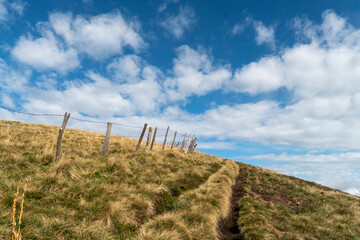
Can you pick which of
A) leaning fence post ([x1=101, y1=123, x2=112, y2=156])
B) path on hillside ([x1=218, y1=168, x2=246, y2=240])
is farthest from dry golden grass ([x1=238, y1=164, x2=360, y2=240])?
leaning fence post ([x1=101, y1=123, x2=112, y2=156])

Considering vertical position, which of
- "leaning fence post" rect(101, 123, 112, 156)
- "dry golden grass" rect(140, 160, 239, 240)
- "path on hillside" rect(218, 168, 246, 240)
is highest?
"leaning fence post" rect(101, 123, 112, 156)

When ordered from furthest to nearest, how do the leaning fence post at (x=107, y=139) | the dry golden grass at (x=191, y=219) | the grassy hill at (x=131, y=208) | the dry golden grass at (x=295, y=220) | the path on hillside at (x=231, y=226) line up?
the leaning fence post at (x=107, y=139) → the dry golden grass at (x=295, y=220) → the path on hillside at (x=231, y=226) → the dry golden grass at (x=191, y=219) → the grassy hill at (x=131, y=208)

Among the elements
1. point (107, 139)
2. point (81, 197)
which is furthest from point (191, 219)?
point (107, 139)

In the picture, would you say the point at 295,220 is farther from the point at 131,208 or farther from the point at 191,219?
the point at 131,208

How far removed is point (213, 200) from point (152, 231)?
4186 mm

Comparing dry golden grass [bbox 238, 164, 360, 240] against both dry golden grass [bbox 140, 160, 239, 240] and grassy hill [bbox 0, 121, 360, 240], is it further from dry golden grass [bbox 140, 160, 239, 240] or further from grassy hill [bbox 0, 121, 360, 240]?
dry golden grass [bbox 140, 160, 239, 240]

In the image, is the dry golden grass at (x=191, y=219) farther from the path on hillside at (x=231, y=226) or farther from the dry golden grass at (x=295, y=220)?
the dry golden grass at (x=295, y=220)

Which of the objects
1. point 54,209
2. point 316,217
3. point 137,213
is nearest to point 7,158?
point 54,209

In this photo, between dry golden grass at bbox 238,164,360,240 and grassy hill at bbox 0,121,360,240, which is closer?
grassy hill at bbox 0,121,360,240

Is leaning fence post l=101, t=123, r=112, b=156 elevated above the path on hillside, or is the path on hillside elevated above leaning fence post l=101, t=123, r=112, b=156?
leaning fence post l=101, t=123, r=112, b=156

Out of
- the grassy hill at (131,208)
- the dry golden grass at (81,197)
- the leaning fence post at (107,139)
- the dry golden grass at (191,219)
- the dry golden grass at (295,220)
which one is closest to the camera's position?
the dry golden grass at (81,197)

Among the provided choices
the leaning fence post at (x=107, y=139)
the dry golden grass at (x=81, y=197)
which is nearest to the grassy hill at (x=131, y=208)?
the dry golden grass at (x=81, y=197)

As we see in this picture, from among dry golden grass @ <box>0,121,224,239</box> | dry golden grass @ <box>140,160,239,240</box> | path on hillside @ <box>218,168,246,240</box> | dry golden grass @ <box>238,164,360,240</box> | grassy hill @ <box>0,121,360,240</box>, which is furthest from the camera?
dry golden grass @ <box>238,164,360,240</box>

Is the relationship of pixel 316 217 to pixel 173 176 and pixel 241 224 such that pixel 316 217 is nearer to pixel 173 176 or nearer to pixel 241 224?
pixel 241 224
